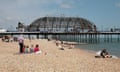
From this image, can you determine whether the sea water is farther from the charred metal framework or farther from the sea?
the charred metal framework

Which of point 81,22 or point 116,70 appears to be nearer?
point 116,70

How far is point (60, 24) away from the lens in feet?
362

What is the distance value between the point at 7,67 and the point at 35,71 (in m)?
1.41

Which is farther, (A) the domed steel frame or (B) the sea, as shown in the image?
(A) the domed steel frame

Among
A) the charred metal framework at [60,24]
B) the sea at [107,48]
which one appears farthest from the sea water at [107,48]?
the charred metal framework at [60,24]

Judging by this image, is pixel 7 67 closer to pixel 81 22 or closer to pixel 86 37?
pixel 86 37

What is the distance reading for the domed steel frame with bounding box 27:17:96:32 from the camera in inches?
4245

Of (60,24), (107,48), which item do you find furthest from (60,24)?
(107,48)

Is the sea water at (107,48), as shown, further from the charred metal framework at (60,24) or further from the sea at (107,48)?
the charred metal framework at (60,24)

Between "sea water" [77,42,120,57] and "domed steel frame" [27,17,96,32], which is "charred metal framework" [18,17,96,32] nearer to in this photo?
"domed steel frame" [27,17,96,32]

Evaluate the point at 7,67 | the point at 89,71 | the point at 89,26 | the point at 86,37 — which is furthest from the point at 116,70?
the point at 89,26

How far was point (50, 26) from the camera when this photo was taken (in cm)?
10988

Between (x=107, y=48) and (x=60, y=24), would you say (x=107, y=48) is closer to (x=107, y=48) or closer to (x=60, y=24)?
(x=107, y=48)

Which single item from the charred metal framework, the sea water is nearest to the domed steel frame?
the charred metal framework
